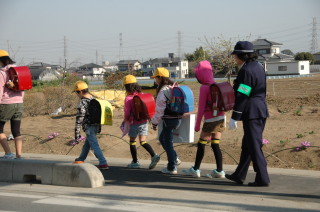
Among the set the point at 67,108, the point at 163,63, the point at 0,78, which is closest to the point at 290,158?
the point at 0,78

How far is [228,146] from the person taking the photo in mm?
10242

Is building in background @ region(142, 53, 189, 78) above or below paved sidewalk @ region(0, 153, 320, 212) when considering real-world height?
above

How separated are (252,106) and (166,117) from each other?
1.74m

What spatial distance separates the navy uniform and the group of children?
0.68 metres

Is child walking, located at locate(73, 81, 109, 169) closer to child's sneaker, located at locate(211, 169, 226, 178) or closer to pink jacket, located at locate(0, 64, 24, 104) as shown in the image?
pink jacket, located at locate(0, 64, 24, 104)

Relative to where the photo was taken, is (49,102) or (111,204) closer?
(111,204)

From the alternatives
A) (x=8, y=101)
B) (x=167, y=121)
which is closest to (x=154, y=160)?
(x=167, y=121)

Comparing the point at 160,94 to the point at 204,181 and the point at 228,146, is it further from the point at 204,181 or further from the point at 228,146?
the point at 228,146

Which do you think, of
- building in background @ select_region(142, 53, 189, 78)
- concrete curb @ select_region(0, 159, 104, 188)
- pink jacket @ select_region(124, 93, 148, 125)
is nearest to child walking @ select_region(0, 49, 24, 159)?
concrete curb @ select_region(0, 159, 104, 188)

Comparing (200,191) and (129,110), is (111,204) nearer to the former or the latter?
(200,191)

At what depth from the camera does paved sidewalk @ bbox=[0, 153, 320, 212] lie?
5.93m

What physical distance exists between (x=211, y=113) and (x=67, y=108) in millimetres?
12041

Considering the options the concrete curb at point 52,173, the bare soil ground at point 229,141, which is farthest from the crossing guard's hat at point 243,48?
the bare soil ground at point 229,141

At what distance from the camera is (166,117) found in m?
7.99
